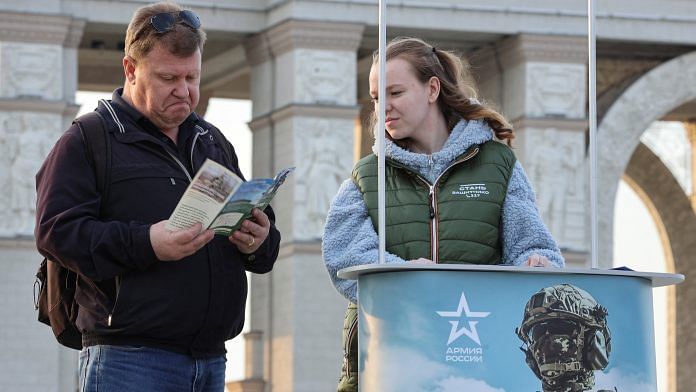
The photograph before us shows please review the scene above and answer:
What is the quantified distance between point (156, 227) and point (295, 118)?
20.9 meters

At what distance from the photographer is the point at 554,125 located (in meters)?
27.7

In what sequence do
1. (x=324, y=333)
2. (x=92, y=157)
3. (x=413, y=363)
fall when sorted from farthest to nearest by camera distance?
1. (x=324, y=333)
2. (x=92, y=157)
3. (x=413, y=363)

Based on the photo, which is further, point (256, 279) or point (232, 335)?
point (256, 279)

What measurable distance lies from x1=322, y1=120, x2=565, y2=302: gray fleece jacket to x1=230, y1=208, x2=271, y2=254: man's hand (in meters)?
0.45

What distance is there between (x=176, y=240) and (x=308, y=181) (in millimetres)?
20784

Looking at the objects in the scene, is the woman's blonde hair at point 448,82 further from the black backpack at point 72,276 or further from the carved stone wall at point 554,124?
the carved stone wall at point 554,124

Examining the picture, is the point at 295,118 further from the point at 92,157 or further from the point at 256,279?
the point at 92,157

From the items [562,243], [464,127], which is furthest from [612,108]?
[464,127]

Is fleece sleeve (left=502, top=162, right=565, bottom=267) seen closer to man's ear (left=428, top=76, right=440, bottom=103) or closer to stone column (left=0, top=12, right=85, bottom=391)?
man's ear (left=428, top=76, right=440, bottom=103)

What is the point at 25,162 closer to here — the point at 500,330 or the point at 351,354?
the point at 351,354

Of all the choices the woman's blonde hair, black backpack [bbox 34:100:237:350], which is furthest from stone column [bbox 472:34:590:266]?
black backpack [bbox 34:100:237:350]

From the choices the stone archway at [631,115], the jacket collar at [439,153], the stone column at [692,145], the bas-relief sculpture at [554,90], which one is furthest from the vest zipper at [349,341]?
the stone column at [692,145]

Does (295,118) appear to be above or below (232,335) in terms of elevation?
above

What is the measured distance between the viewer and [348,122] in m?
26.8
